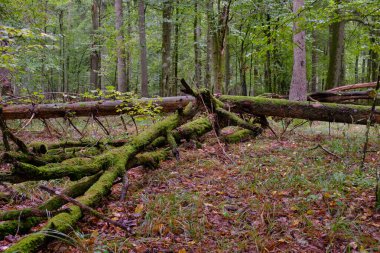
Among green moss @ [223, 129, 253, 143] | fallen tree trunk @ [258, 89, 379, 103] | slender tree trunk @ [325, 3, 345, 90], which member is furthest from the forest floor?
slender tree trunk @ [325, 3, 345, 90]

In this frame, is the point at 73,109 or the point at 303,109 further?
the point at 73,109

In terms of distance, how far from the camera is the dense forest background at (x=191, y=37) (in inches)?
225

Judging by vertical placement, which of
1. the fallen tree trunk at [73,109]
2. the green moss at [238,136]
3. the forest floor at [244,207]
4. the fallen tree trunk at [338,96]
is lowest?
the forest floor at [244,207]

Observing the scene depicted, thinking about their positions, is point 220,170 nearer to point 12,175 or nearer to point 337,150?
point 337,150

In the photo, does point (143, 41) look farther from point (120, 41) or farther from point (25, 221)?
point (25, 221)

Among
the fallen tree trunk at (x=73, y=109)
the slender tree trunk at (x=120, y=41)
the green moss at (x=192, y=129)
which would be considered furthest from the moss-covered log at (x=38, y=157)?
the slender tree trunk at (x=120, y=41)

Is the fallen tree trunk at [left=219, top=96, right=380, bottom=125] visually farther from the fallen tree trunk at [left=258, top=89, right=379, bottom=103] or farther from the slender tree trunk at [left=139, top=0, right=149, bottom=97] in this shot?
the slender tree trunk at [left=139, top=0, right=149, bottom=97]

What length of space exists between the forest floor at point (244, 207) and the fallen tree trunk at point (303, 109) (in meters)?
1.65

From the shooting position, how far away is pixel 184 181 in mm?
5176

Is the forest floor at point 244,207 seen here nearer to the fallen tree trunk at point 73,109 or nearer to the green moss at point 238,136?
the green moss at point 238,136

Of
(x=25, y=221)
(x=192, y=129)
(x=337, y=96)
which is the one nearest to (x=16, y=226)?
(x=25, y=221)

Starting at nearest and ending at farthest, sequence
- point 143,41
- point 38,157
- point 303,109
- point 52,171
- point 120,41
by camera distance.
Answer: point 52,171 → point 38,157 → point 303,109 → point 120,41 → point 143,41

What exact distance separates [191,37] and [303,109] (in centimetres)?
1775

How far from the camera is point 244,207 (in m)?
4.01
